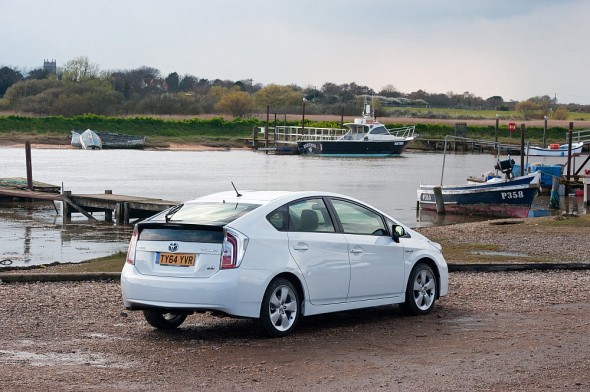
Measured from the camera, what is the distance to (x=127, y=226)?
103ft

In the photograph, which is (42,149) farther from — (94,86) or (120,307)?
(120,307)

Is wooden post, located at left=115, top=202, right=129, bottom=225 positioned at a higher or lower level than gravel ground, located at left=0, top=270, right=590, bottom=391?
lower

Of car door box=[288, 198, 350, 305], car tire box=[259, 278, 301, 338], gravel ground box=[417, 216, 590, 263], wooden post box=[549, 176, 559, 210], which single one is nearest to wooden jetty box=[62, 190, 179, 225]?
gravel ground box=[417, 216, 590, 263]

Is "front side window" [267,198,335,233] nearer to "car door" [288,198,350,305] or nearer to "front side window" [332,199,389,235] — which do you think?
"car door" [288,198,350,305]

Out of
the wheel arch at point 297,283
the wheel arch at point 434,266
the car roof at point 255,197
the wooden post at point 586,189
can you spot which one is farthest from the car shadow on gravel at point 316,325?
the wooden post at point 586,189

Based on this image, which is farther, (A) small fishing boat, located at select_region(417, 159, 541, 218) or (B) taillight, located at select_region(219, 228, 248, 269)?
(A) small fishing boat, located at select_region(417, 159, 541, 218)

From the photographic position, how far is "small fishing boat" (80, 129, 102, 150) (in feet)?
331

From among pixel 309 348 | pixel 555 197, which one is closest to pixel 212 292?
pixel 309 348

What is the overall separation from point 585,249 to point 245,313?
11.9 m

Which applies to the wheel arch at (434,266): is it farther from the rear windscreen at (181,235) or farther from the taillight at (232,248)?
the rear windscreen at (181,235)

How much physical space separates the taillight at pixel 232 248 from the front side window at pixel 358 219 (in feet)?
5.36

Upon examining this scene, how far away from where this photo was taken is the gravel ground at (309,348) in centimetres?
806

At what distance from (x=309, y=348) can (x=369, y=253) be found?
1.87 m

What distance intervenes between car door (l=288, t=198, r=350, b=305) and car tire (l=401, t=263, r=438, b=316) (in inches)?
42.3
